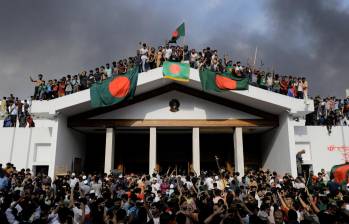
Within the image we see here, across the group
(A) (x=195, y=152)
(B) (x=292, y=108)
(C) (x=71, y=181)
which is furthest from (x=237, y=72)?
(C) (x=71, y=181)

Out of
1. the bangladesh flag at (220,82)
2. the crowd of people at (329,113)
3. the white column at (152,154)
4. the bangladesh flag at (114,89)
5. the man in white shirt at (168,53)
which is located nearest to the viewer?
the bangladesh flag at (114,89)

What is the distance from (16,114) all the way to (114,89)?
5790 mm

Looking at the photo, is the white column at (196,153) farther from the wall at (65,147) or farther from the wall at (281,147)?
the wall at (65,147)

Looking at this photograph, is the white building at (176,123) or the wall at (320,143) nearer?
the white building at (176,123)

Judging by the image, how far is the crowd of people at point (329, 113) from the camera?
16.3m

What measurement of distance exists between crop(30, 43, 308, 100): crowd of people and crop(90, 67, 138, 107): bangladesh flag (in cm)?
69

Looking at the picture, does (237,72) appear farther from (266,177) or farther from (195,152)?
(266,177)

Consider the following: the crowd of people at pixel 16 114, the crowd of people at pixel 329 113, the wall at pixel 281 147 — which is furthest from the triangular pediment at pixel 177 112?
the crowd of people at pixel 16 114

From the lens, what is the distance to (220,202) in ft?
19.4

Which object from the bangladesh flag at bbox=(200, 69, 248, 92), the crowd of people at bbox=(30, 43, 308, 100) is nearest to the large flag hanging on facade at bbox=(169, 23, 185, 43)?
the crowd of people at bbox=(30, 43, 308, 100)

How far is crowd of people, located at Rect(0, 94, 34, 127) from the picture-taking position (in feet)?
53.9

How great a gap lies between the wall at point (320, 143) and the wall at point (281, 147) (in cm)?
87

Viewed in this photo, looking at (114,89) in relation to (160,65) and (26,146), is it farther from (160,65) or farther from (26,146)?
(26,146)

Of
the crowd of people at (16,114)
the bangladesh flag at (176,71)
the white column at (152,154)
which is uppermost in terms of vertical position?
the bangladesh flag at (176,71)
